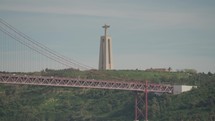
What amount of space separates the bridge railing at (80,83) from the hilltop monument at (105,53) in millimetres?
46910

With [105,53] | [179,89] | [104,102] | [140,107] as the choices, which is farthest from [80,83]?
[105,53]

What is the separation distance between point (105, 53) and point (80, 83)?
58245 mm

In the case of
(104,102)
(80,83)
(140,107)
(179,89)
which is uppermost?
(80,83)

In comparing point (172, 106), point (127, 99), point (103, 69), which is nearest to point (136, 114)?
point (172, 106)

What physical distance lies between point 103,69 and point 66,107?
31715 millimetres

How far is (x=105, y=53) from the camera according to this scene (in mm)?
182625

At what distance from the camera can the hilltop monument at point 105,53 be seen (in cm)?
18312

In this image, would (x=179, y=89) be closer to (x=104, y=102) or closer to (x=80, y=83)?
(x=104, y=102)

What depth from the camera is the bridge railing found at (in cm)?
11112

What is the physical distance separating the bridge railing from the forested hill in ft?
10.6

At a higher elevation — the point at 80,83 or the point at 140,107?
the point at 80,83

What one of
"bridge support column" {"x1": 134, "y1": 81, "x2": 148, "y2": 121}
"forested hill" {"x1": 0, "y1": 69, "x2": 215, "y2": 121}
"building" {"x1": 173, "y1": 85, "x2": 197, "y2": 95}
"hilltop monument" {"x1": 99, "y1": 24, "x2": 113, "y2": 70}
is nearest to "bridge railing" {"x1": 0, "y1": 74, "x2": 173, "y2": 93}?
"building" {"x1": 173, "y1": 85, "x2": 197, "y2": 95}

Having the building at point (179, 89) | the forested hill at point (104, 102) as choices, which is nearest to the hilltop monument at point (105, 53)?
the forested hill at point (104, 102)

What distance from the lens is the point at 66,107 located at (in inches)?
6048
